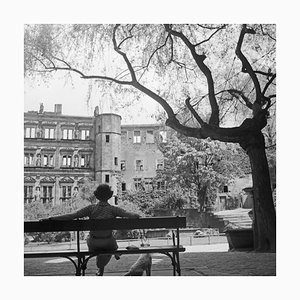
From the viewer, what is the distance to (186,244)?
7.07m

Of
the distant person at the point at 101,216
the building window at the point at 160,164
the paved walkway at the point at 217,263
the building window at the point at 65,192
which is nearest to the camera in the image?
the distant person at the point at 101,216

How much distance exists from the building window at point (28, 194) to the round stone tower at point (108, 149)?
2.98 ft

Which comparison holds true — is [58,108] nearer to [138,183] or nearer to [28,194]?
[28,194]

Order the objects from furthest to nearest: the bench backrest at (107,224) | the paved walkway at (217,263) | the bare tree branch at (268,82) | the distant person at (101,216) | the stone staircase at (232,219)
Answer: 1. the stone staircase at (232,219)
2. the bare tree branch at (268,82)
3. the paved walkway at (217,263)
4. the distant person at (101,216)
5. the bench backrest at (107,224)

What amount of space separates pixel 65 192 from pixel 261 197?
280 centimetres

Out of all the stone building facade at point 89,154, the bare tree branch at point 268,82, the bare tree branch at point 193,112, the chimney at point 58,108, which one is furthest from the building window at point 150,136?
the bare tree branch at point 268,82

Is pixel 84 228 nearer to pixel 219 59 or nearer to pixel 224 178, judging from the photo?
pixel 224 178

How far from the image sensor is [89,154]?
7.11 metres

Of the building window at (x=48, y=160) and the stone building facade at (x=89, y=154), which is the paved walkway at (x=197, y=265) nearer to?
the stone building facade at (x=89, y=154)

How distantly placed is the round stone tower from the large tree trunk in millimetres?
1871

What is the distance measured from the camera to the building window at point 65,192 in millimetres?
6875

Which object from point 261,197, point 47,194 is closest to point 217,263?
point 261,197
